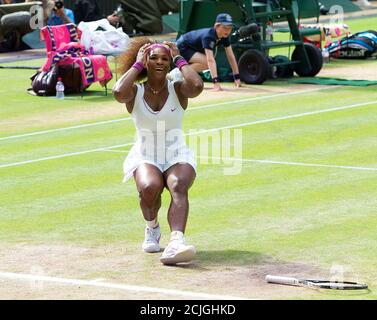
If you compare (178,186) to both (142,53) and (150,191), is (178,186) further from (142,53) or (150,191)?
(142,53)

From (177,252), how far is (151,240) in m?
0.71

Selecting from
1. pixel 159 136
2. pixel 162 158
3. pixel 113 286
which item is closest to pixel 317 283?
pixel 113 286

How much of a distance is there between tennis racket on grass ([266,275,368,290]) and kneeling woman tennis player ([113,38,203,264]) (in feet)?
4.23

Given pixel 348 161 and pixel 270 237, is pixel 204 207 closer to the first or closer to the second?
pixel 270 237

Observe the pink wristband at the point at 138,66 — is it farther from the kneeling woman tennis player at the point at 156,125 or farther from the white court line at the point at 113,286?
the white court line at the point at 113,286

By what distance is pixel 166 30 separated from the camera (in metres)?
35.1

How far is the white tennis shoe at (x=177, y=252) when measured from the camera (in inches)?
360

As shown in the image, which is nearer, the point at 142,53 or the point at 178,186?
the point at 178,186

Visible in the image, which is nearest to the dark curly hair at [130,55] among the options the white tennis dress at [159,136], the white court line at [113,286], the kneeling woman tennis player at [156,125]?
the kneeling woman tennis player at [156,125]

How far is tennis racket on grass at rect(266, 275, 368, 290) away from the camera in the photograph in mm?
8375

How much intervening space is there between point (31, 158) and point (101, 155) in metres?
0.93

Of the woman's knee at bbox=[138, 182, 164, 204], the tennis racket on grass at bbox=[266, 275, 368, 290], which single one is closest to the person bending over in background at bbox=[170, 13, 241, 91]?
the woman's knee at bbox=[138, 182, 164, 204]

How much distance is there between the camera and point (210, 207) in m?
11.8
